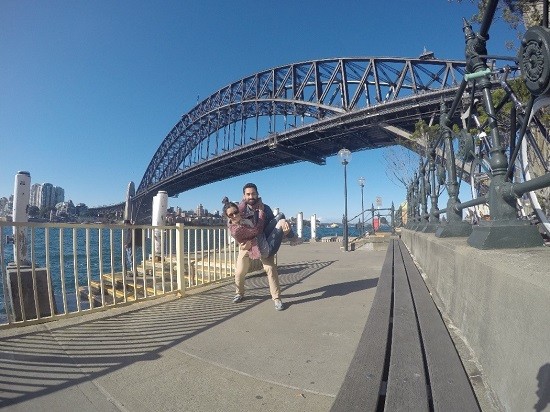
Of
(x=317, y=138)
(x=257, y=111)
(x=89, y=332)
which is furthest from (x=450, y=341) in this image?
(x=257, y=111)

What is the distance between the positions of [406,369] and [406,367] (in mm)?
16

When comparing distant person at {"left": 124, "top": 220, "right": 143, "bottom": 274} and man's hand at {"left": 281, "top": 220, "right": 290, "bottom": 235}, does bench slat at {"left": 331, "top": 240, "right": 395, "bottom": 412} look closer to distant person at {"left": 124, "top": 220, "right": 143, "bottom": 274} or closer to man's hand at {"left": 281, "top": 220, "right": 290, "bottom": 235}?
man's hand at {"left": 281, "top": 220, "right": 290, "bottom": 235}

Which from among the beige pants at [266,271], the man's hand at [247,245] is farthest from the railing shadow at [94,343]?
the man's hand at [247,245]

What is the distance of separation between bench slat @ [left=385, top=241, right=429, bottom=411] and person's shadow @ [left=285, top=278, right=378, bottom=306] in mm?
1562

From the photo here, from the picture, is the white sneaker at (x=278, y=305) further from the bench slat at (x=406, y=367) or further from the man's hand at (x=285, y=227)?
the bench slat at (x=406, y=367)

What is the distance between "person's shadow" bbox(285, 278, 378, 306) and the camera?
3.70 meters

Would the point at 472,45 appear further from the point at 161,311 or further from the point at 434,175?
the point at 161,311

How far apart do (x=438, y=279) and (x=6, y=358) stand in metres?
3.22

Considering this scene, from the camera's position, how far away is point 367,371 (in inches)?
53.6

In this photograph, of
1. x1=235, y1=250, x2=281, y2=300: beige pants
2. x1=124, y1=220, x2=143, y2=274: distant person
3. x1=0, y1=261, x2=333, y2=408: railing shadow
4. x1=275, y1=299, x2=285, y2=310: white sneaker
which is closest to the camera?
x1=0, y1=261, x2=333, y2=408: railing shadow

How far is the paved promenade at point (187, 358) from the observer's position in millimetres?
1581

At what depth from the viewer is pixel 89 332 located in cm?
264

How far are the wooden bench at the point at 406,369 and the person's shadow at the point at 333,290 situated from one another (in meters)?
1.58

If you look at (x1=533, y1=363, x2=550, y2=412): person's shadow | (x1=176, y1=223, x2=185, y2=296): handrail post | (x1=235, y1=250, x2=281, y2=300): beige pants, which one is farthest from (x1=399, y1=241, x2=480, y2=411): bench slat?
(x1=176, y1=223, x2=185, y2=296): handrail post
